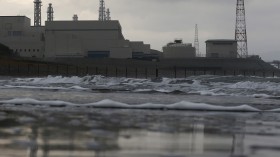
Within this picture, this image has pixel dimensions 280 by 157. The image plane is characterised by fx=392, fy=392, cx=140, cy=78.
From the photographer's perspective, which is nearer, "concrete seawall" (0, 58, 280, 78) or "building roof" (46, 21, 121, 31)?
"concrete seawall" (0, 58, 280, 78)

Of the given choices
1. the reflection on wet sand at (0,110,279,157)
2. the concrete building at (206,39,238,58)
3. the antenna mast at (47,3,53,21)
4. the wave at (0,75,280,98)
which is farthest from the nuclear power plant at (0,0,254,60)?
the reflection on wet sand at (0,110,279,157)

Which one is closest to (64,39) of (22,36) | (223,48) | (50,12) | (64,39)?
(64,39)

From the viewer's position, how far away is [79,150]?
720cm

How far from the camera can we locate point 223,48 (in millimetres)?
125125

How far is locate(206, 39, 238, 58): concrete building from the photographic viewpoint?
407 ft

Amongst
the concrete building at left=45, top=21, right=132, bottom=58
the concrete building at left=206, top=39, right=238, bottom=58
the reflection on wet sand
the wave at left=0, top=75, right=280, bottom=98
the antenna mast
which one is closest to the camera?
the reflection on wet sand

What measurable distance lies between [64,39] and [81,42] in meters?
6.57

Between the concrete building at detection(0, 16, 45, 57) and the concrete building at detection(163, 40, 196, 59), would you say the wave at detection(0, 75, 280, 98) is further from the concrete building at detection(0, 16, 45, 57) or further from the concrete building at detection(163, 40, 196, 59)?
the concrete building at detection(163, 40, 196, 59)

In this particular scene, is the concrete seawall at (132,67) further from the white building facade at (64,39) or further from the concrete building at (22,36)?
the concrete building at (22,36)

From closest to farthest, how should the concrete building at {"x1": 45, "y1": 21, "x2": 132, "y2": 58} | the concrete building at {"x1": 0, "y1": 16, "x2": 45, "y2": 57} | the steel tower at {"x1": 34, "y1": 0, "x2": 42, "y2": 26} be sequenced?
the concrete building at {"x1": 45, "y1": 21, "x2": 132, "y2": 58} < the concrete building at {"x1": 0, "y1": 16, "x2": 45, "y2": 57} < the steel tower at {"x1": 34, "y1": 0, "x2": 42, "y2": 26}

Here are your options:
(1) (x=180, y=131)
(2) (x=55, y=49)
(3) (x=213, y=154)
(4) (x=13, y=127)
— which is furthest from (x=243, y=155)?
(2) (x=55, y=49)

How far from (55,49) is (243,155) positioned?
103557 mm

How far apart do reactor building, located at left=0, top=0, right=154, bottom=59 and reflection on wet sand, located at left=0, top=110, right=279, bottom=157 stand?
97070 millimetres

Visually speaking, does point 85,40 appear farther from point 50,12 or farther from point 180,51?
point 50,12
